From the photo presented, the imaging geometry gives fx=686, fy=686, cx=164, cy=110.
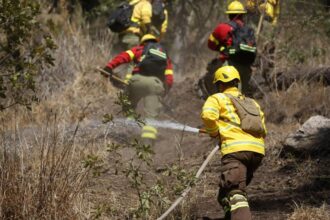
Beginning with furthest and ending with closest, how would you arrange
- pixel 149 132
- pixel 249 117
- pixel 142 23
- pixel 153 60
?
pixel 142 23, pixel 153 60, pixel 149 132, pixel 249 117

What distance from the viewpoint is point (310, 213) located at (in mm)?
5871

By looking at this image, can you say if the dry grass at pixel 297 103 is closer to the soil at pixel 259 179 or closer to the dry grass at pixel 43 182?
the soil at pixel 259 179

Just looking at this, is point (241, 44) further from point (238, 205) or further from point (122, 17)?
point (238, 205)

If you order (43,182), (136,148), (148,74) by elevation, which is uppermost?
(136,148)

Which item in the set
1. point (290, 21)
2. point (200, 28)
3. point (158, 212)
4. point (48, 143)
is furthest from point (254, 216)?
point (200, 28)

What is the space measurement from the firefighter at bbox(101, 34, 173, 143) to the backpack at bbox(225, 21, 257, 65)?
1.00m

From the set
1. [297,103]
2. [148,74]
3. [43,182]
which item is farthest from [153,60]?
[43,182]

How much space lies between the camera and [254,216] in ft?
20.7

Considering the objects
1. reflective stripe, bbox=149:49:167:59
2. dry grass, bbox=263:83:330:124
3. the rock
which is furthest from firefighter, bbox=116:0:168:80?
the rock

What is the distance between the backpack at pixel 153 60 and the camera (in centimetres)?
970

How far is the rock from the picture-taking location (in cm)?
792

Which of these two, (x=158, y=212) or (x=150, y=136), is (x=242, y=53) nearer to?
(x=150, y=136)

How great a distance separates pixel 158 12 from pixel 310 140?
442cm

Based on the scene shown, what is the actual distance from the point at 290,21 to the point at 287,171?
189 centimetres
